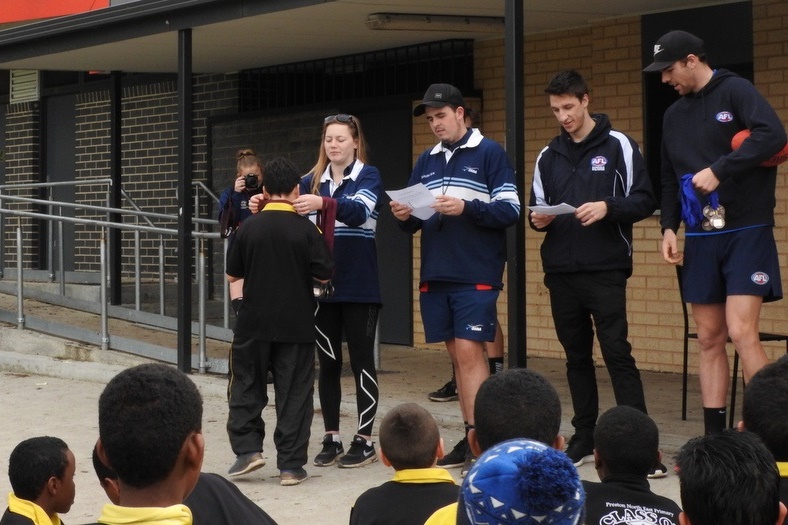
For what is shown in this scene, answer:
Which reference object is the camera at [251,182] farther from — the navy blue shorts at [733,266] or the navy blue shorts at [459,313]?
the navy blue shorts at [733,266]

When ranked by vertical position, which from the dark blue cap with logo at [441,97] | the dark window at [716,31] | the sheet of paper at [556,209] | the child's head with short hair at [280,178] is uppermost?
the dark window at [716,31]

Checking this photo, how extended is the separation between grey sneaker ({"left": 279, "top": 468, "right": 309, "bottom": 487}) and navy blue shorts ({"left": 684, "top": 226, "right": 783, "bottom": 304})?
215cm

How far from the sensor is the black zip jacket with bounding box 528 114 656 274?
5984 mm

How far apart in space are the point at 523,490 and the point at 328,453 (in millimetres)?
4795

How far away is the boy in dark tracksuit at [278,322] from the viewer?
6.14 m

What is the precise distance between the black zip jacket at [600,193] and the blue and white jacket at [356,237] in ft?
3.21

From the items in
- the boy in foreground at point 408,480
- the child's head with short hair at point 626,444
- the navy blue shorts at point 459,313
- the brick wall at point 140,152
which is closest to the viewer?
the boy in foreground at point 408,480

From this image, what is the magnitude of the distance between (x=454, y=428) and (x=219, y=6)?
3.37 m

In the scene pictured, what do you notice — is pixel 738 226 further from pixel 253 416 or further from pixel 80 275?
pixel 80 275

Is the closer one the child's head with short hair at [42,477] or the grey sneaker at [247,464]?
the child's head with short hair at [42,477]

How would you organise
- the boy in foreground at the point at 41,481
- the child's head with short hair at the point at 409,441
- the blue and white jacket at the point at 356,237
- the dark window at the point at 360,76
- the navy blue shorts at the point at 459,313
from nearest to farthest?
the child's head with short hair at the point at 409,441 < the boy in foreground at the point at 41,481 < the navy blue shorts at the point at 459,313 < the blue and white jacket at the point at 356,237 < the dark window at the point at 360,76

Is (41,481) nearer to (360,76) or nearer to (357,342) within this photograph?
(357,342)

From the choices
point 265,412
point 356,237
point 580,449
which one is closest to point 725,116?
point 580,449

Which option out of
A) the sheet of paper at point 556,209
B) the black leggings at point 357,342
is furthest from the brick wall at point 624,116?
the sheet of paper at point 556,209
